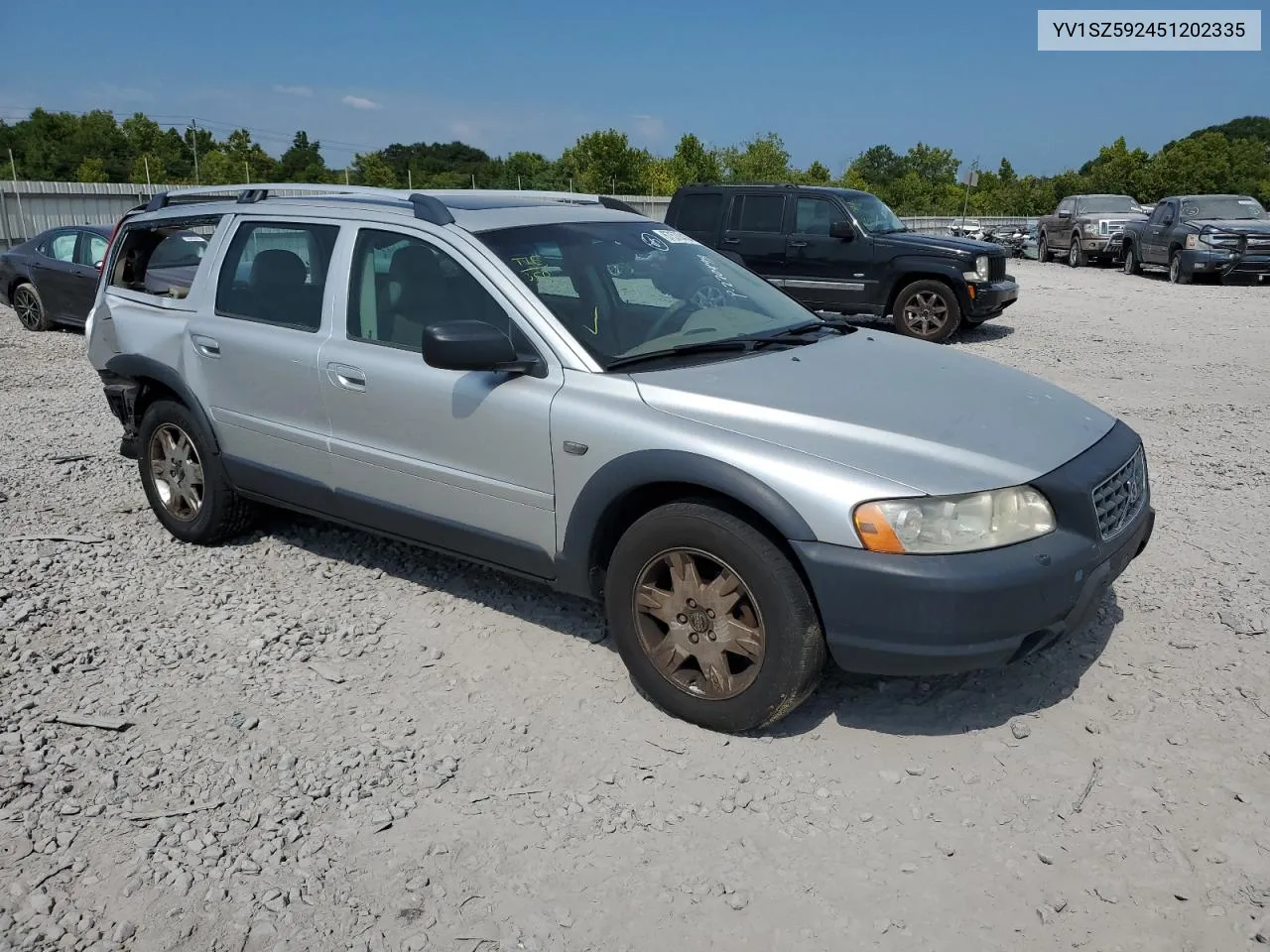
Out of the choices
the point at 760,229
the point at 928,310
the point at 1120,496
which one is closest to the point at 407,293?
the point at 1120,496

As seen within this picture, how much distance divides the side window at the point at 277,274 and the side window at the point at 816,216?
9.23 meters

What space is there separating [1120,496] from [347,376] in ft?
10.1

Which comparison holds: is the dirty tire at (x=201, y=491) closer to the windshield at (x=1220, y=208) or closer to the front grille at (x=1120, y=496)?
the front grille at (x=1120, y=496)

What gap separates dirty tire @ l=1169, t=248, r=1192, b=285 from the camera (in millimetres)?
20078

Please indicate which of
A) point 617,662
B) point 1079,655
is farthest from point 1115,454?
point 617,662

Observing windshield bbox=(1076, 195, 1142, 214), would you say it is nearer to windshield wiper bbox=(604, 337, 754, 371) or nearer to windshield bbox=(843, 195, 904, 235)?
windshield bbox=(843, 195, 904, 235)

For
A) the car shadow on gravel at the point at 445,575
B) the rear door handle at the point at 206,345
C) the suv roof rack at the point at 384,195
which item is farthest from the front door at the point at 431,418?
the rear door handle at the point at 206,345

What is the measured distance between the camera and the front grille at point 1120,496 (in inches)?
138

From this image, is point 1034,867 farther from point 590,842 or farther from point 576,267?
point 576,267

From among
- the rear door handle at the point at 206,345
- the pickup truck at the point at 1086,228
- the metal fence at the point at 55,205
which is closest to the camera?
the rear door handle at the point at 206,345

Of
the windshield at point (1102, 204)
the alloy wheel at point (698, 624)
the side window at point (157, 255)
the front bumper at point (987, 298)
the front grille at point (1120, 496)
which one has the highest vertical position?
the windshield at point (1102, 204)

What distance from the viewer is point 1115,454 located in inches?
147

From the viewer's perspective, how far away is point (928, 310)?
12891mm

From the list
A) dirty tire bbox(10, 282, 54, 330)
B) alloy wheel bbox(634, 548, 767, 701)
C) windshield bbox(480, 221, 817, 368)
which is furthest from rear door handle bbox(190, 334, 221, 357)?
dirty tire bbox(10, 282, 54, 330)
